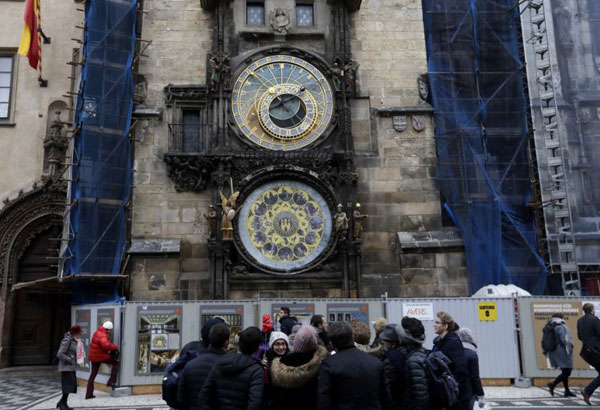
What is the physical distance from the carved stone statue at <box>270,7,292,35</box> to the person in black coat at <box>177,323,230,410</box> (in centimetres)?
1271

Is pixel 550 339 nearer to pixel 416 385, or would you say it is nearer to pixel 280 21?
pixel 416 385

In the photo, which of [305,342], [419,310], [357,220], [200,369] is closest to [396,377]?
[305,342]

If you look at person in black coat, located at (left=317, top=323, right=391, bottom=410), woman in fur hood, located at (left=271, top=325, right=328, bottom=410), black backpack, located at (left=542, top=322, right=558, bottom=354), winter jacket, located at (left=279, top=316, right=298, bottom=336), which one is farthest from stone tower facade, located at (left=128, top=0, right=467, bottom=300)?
person in black coat, located at (left=317, top=323, right=391, bottom=410)

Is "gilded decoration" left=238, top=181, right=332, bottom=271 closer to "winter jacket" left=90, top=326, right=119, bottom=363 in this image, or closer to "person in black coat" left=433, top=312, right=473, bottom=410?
"winter jacket" left=90, top=326, right=119, bottom=363

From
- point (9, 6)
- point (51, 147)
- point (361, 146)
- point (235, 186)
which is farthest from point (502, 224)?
point (9, 6)

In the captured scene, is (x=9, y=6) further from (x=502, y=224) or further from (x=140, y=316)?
(x=502, y=224)

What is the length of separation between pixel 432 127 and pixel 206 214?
6536 millimetres

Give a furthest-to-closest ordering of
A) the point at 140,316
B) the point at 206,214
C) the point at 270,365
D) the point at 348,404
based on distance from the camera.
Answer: the point at 206,214 < the point at 140,316 < the point at 270,365 < the point at 348,404

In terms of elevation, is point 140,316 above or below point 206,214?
below

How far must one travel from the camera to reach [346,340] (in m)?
4.29

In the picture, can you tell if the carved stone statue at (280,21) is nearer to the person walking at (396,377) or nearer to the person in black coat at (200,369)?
the person in black coat at (200,369)

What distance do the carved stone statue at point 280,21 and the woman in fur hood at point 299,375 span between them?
1288 cm

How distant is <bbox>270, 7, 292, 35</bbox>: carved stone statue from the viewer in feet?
52.5

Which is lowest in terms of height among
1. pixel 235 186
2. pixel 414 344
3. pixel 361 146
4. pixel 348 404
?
pixel 348 404
